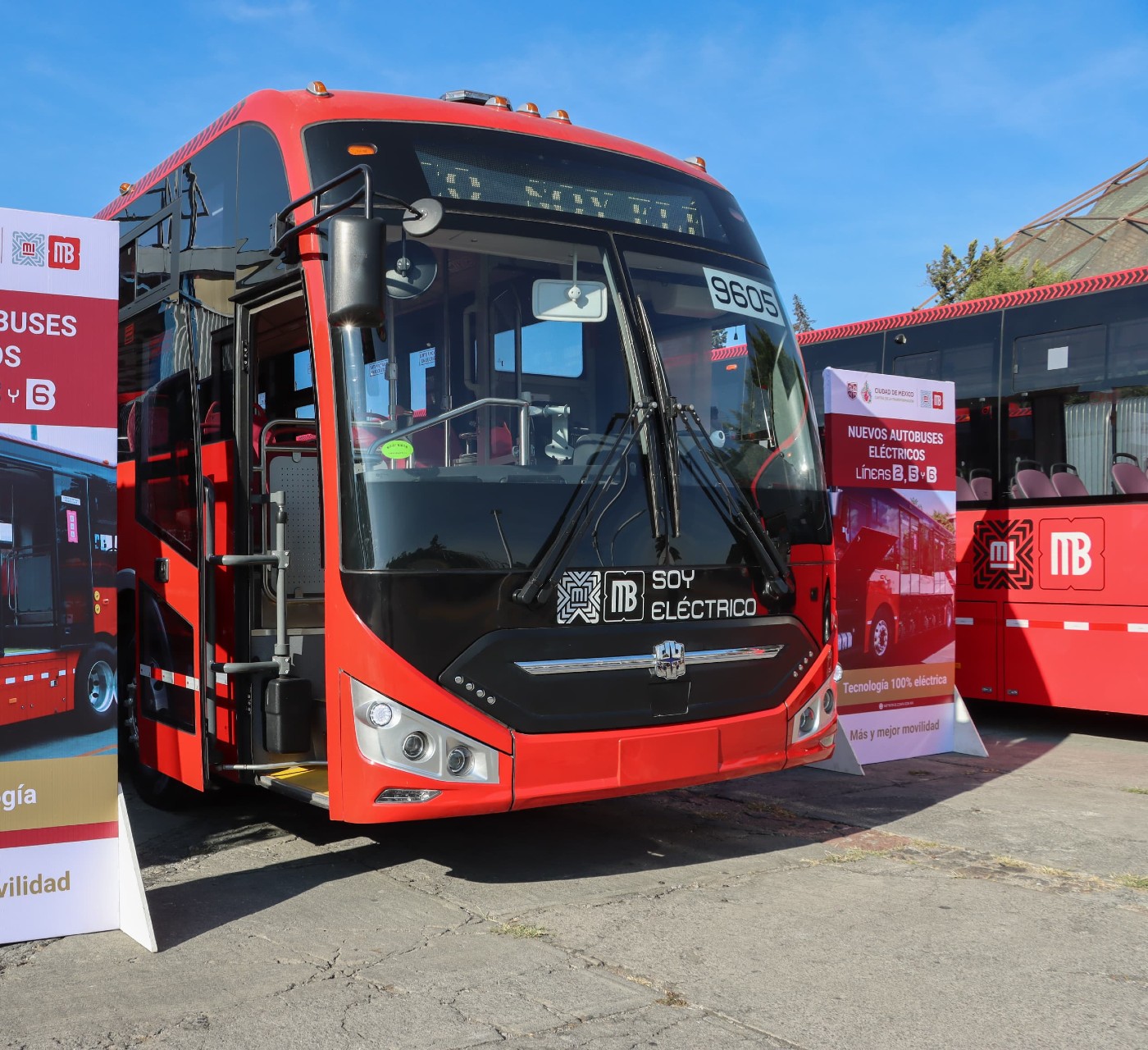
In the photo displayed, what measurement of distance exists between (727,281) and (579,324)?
0.99 metres

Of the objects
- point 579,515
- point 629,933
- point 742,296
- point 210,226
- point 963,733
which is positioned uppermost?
point 210,226

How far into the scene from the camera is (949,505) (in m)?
9.98

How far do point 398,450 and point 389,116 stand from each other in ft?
5.40

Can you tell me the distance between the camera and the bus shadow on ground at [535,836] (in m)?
5.96

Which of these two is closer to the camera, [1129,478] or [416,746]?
[416,746]

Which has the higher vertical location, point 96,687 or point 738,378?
point 738,378

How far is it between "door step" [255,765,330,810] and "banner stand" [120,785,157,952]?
77 centimetres

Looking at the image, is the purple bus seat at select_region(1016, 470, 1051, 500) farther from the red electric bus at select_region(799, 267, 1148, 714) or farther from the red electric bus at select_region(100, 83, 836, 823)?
the red electric bus at select_region(100, 83, 836, 823)

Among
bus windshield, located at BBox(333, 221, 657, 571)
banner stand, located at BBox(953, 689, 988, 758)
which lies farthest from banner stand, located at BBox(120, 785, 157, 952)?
banner stand, located at BBox(953, 689, 988, 758)

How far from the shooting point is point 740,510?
20.1 ft

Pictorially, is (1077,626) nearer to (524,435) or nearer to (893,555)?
(893,555)

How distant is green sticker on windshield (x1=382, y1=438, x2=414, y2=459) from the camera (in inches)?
212

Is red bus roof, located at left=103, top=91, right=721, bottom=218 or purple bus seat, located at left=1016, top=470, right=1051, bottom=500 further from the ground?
red bus roof, located at left=103, top=91, right=721, bottom=218

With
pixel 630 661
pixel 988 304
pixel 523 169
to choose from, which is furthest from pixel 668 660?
pixel 988 304
